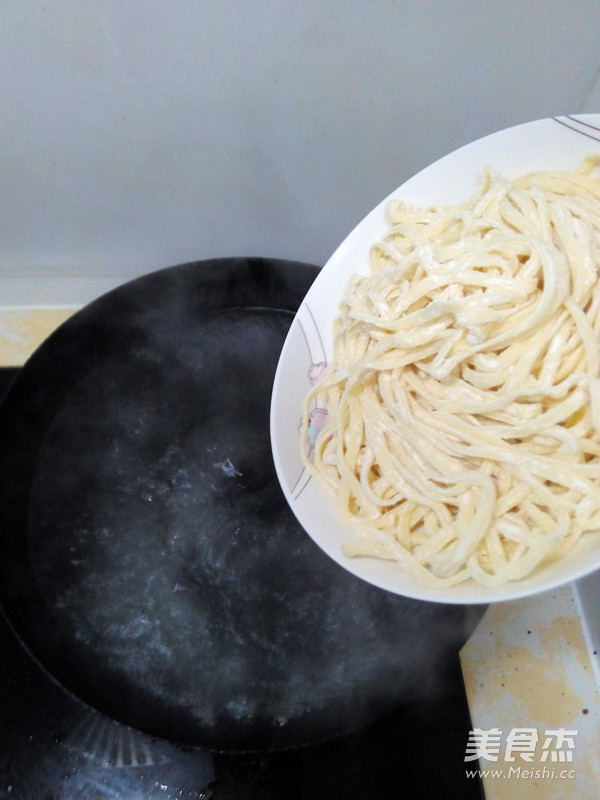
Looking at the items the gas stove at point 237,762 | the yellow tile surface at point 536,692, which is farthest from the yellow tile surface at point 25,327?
the yellow tile surface at point 536,692

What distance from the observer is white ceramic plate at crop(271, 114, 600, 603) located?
1.00 meters

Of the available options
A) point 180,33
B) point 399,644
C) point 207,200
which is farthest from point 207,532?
point 180,33

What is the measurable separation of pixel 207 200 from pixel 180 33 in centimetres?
45

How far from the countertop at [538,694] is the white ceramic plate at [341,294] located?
21.9 inches

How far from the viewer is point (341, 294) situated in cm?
122

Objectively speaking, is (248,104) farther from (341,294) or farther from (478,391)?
(478,391)

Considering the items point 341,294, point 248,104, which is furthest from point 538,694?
point 248,104

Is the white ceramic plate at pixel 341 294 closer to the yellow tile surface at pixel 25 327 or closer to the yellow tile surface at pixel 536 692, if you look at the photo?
the yellow tile surface at pixel 536 692

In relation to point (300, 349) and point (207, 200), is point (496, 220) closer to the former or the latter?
point (300, 349)

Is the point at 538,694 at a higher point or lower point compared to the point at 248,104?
lower

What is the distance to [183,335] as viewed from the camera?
5.60ft

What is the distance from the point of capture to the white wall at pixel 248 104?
1.27 meters

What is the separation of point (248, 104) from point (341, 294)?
1.87 ft

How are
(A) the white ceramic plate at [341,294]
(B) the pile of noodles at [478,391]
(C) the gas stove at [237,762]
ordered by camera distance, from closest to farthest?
(B) the pile of noodles at [478,391] → (A) the white ceramic plate at [341,294] → (C) the gas stove at [237,762]
